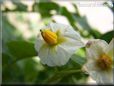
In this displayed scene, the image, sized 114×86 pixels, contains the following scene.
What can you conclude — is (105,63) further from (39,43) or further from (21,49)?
(21,49)

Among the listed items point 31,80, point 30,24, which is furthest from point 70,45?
point 30,24

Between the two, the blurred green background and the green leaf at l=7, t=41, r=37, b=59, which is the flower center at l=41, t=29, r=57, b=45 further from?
the green leaf at l=7, t=41, r=37, b=59

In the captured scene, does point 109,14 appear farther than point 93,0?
Yes

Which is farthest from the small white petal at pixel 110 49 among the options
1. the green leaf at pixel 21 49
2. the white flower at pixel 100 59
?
the green leaf at pixel 21 49

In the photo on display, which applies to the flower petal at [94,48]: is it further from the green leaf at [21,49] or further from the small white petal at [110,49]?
the green leaf at [21,49]

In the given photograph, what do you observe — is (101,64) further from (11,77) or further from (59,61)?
(11,77)

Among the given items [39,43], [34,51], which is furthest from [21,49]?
[39,43]
